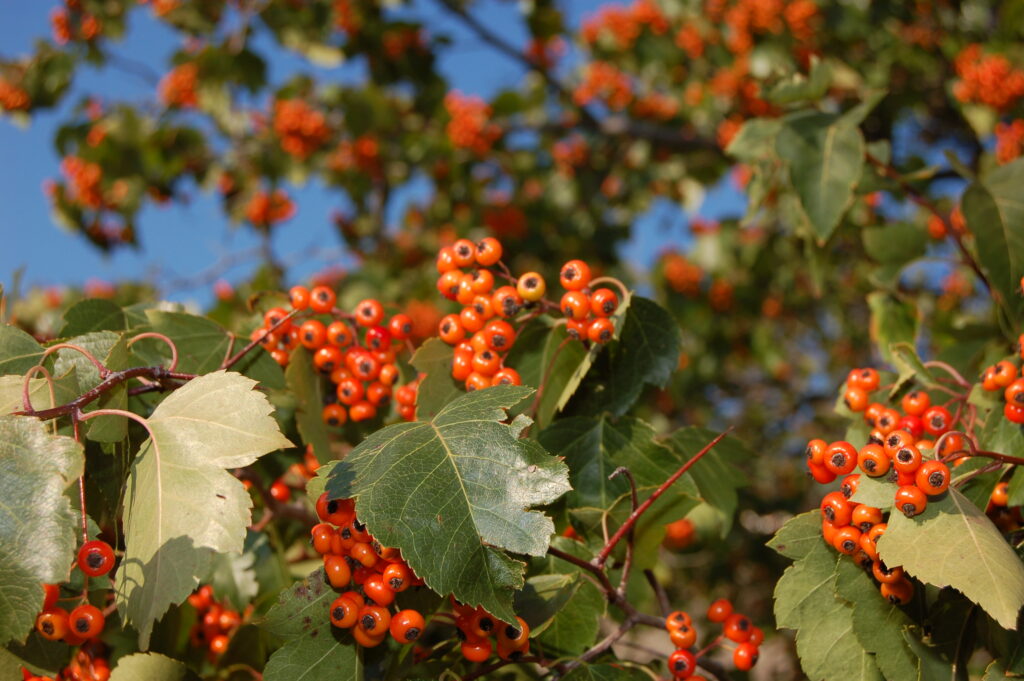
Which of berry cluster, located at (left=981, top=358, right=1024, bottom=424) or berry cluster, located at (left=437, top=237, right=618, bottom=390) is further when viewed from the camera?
berry cluster, located at (left=437, top=237, right=618, bottom=390)

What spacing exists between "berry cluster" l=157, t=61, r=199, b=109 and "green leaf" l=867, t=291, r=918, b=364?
19.6ft

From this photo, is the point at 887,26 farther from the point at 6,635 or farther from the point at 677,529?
the point at 6,635

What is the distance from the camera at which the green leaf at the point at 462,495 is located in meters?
1.33

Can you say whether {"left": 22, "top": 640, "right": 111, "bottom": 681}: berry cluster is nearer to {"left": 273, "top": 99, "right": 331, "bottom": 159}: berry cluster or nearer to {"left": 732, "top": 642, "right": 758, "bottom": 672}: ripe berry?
{"left": 732, "top": 642, "right": 758, "bottom": 672}: ripe berry

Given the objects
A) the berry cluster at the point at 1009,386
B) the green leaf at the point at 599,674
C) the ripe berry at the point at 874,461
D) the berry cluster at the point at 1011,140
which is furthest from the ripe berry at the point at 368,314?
the berry cluster at the point at 1011,140

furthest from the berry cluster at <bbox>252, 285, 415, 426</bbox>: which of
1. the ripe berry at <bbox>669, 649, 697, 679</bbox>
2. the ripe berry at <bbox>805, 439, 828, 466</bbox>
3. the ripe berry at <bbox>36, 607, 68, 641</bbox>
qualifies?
the ripe berry at <bbox>805, 439, 828, 466</bbox>

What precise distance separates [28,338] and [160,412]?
423 millimetres

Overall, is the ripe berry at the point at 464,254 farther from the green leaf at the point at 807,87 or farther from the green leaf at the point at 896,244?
the green leaf at the point at 896,244

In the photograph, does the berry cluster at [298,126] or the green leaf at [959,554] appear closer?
the green leaf at [959,554]

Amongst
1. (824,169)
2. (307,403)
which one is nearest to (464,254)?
(307,403)

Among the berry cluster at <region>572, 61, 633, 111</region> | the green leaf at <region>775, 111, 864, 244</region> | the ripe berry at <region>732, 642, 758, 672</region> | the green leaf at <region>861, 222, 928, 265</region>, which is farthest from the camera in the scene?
the berry cluster at <region>572, 61, 633, 111</region>

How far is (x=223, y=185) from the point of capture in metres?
8.15

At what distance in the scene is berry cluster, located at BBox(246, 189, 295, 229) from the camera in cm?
809

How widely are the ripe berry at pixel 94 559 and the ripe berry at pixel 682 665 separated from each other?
115cm
